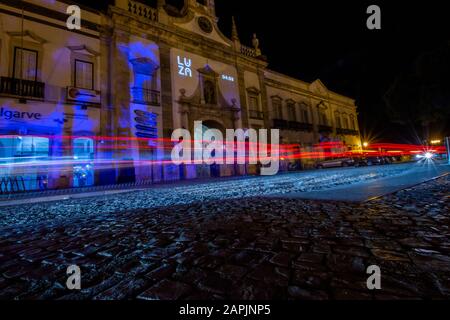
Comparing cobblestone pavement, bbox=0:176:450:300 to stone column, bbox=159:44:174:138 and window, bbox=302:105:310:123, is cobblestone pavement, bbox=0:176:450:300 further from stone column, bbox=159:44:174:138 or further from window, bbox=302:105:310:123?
window, bbox=302:105:310:123

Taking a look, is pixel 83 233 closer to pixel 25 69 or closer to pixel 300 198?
pixel 300 198

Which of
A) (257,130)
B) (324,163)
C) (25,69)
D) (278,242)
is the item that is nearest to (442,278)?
(278,242)

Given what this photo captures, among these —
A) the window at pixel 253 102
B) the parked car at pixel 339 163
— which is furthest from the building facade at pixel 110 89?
the parked car at pixel 339 163

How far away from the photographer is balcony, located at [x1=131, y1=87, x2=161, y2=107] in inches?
588

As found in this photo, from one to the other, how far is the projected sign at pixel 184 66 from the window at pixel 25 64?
8.55 metres

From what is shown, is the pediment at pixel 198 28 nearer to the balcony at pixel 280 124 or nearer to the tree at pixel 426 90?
the balcony at pixel 280 124

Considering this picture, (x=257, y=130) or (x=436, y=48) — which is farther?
(x=257, y=130)

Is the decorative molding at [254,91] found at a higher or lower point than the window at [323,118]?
higher

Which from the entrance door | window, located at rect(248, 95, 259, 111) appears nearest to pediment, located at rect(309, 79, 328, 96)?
window, located at rect(248, 95, 259, 111)

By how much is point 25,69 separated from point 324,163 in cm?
2639

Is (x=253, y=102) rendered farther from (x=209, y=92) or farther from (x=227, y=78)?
(x=209, y=92)

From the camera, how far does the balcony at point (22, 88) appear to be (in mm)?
11070

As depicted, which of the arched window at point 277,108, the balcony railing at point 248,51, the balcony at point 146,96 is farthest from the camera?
the arched window at point 277,108
